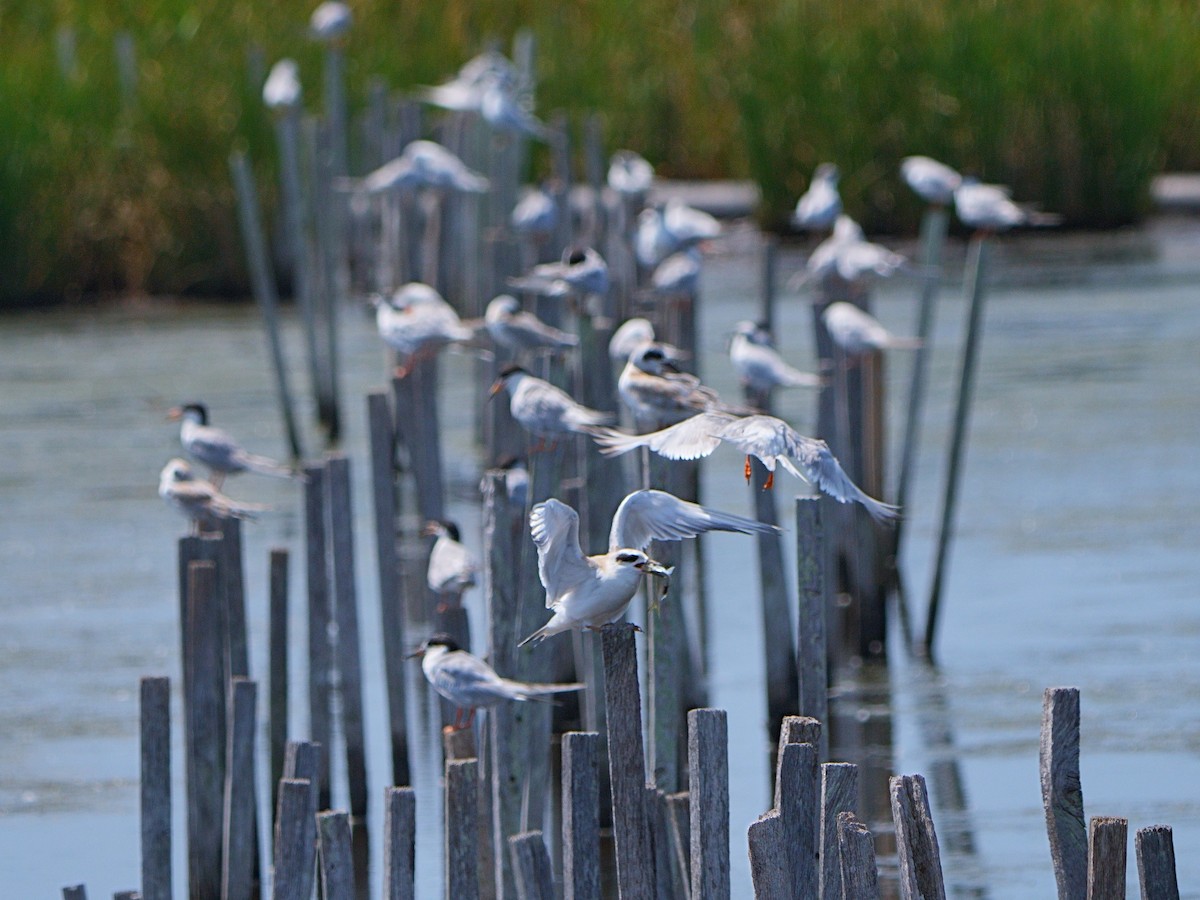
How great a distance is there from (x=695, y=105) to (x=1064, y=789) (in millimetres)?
21665

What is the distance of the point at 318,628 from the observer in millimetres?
7105

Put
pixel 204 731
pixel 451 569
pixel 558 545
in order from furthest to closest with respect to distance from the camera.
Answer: pixel 451 569, pixel 204 731, pixel 558 545

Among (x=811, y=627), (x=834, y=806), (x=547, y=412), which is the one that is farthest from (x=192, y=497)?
(x=834, y=806)

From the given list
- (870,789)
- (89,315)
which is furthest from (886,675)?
(89,315)

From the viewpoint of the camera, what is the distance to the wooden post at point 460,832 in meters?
4.73

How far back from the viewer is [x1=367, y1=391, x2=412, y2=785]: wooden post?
7.30 m

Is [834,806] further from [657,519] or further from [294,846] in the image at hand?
[294,846]

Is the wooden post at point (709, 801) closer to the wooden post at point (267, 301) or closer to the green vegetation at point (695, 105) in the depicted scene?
the wooden post at point (267, 301)

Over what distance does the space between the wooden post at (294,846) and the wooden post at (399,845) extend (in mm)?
414

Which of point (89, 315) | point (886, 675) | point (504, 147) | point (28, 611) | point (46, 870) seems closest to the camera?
point (46, 870)

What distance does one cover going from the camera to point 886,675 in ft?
29.4

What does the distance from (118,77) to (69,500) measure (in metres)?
10.4

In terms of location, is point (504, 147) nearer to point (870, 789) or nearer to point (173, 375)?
point (173, 375)

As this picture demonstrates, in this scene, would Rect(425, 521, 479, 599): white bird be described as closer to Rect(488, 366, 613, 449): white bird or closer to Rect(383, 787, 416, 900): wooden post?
Rect(488, 366, 613, 449): white bird
